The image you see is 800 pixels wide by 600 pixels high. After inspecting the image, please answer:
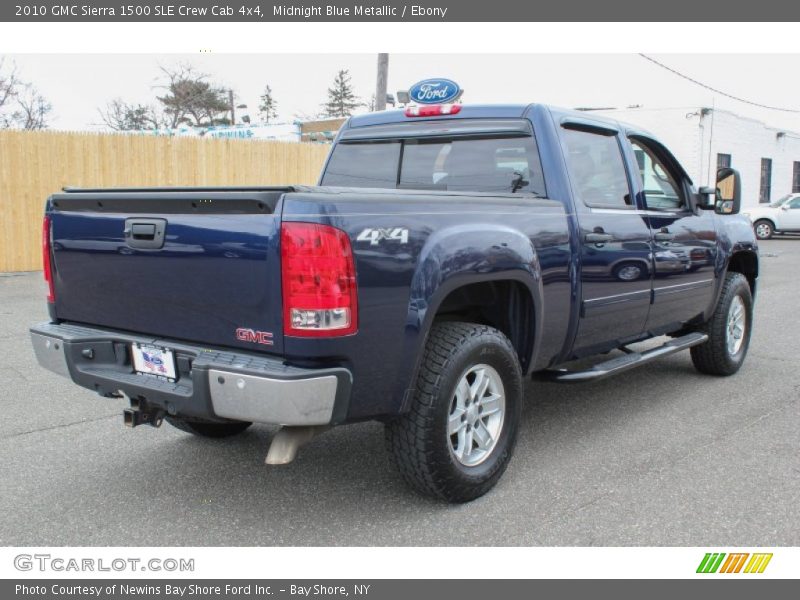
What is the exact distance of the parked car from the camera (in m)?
23.6

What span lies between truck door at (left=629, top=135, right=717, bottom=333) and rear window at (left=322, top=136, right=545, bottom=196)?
1063 mm

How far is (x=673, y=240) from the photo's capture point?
5.14m

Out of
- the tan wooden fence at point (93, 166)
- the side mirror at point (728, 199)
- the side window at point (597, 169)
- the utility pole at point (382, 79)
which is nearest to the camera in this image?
the side window at point (597, 169)

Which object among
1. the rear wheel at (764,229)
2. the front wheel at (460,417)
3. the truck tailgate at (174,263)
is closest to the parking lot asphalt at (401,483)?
the front wheel at (460,417)

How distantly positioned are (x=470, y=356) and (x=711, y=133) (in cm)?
2565

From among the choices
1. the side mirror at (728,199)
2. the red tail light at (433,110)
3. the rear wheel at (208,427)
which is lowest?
the rear wheel at (208,427)

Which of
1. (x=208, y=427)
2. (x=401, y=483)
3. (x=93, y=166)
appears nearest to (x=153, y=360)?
(x=208, y=427)

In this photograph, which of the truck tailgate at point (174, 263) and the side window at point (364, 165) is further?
the side window at point (364, 165)

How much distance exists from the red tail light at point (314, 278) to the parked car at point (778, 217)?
23.4m

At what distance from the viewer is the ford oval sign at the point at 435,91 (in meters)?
4.71

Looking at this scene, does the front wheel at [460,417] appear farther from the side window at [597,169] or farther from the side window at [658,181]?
the side window at [658,181]

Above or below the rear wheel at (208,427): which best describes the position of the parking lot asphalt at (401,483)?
below

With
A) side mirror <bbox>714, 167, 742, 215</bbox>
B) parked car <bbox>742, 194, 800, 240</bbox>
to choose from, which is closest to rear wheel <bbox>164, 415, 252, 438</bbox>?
side mirror <bbox>714, 167, 742, 215</bbox>

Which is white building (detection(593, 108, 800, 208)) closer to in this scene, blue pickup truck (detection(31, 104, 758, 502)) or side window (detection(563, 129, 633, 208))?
side window (detection(563, 129, 633, 208))
